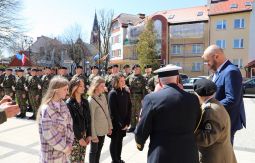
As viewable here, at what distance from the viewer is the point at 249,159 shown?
20.4 ft

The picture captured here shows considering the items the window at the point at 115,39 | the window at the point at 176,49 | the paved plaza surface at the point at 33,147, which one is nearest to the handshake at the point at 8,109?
the paved plaza surface at the point at 33,147

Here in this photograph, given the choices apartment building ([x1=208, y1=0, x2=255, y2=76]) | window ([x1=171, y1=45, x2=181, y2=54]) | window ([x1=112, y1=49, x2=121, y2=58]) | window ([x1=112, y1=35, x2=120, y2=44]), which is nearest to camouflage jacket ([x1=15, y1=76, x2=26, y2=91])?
apartment building ([x1=208, y1=0, x2=255, y2=76])

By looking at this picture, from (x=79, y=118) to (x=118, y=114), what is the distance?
140 centimetres

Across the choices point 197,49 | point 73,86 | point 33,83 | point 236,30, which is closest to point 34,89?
point 33,83

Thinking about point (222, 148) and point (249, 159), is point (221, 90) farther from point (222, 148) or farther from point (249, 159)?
point (249, 159)

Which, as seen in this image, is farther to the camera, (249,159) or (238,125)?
(249,159)

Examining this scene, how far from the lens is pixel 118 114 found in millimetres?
5605

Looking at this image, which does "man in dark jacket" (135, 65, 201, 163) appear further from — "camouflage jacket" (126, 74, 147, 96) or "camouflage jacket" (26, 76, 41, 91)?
"camouflage jacket" (26, 76, 41, 91)

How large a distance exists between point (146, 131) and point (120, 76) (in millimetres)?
3068

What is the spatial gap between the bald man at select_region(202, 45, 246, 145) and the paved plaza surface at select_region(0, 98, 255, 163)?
→ 2.57 m

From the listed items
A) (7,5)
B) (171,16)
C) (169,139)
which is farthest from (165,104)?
(171,16)

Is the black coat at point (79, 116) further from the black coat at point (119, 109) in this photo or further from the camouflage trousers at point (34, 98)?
the camouflage trousers at point (34, 98)

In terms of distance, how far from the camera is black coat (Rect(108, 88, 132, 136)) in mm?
5560

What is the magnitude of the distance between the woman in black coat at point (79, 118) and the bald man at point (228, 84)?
1944mm
